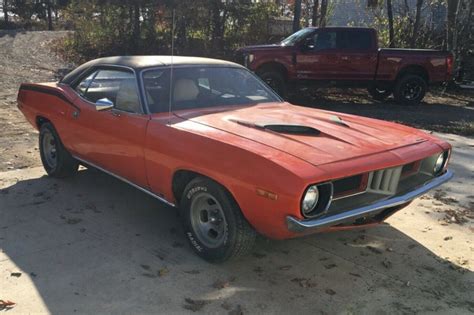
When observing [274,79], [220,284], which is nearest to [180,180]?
[220,284]

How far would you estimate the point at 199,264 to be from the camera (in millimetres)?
3691

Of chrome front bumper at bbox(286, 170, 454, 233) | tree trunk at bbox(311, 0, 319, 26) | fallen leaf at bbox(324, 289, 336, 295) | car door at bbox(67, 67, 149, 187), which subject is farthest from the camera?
tree trunk at bbox(311, 0, 319, 26)

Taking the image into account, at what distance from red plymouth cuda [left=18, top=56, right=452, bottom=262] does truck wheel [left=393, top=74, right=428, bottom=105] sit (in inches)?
326

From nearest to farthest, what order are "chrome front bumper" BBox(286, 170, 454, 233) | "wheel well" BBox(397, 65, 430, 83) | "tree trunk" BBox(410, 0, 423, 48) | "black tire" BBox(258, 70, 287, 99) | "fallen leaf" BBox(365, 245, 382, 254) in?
"chrome front bumper" BBox(286, 170, 454, 233), "fallen leaf" BBox(365, 245, 382, 254), "black tire" BBox(258, 70, 287, 99), "wheel well" BBox(397, 65, 430, 83), "tree trunk" BBox(410, 0, 423, 48)

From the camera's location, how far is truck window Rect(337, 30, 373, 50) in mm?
12070

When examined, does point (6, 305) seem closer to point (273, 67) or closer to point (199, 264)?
point (199, 264)

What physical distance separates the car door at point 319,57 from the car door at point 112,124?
746 cm

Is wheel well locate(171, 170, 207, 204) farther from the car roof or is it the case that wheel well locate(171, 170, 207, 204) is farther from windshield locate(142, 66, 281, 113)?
the car roof

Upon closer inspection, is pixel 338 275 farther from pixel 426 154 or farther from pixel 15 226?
pixel 15 226

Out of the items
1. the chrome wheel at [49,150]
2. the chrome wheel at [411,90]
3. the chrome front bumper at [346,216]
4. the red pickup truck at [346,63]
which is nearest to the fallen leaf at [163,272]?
the chrome front bumper at [346,216]

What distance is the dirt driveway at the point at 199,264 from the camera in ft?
10.5

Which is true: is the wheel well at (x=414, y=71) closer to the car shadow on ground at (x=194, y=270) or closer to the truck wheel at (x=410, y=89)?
the truck wheel at (x=410, y=89)

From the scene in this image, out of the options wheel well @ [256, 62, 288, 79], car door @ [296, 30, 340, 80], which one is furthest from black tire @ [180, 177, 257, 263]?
car door @ [296, 30, 340, 80]

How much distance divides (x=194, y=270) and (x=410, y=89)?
10.5 m
